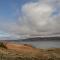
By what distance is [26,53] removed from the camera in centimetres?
272

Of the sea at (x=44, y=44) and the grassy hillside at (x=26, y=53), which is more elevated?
the sea at (x=44, y=44)

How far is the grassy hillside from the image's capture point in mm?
2674

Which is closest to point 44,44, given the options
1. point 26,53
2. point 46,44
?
point 46,44

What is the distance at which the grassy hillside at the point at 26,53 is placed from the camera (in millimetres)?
2674

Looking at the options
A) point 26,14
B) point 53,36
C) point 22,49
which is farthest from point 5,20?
point 53,36

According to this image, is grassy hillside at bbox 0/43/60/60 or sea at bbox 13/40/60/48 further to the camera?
sea at bbox 13/40/60/48

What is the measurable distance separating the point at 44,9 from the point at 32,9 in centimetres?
16

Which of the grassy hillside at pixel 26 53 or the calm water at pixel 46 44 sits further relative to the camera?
the calm water at pixel 46 44

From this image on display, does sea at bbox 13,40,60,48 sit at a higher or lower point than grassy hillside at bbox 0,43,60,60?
higher

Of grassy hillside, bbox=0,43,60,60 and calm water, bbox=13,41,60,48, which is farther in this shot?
calm water, bbox=13,41,60,48

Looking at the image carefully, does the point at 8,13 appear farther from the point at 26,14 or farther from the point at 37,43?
the point at 37,43

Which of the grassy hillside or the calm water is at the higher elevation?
the calm water

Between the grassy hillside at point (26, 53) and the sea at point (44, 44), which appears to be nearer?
the grassy hillside at point (26, 53)

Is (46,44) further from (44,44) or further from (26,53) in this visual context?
(26,53)
